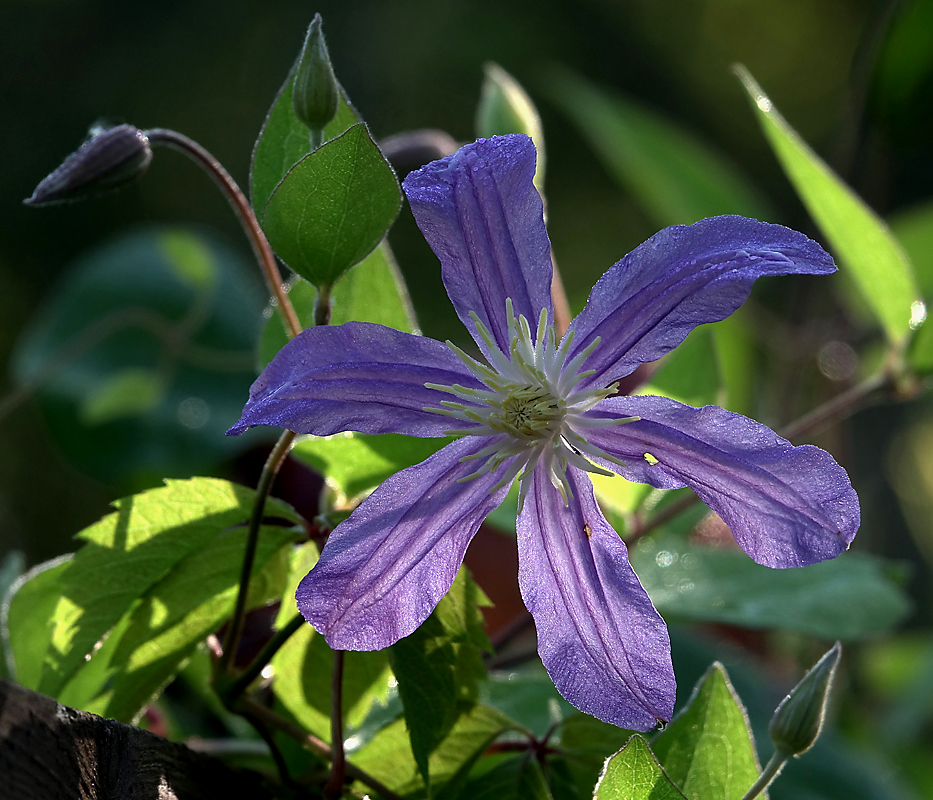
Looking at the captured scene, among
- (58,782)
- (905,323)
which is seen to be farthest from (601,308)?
(905,323)

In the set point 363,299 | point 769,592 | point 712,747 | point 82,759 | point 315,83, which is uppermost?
point 315,83

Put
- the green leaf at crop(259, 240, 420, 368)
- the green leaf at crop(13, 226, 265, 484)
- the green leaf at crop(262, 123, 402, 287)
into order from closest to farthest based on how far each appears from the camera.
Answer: the green leaf at crop(262, 123, 402, 287) < the green leaf at crop(259, 240, 420, 368) < the green leaf at crop(13, 226, 265, 484)

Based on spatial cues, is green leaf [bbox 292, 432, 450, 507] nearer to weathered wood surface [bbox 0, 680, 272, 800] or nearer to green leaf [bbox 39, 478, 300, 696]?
green leaf [bbox 39, 478, 300, 696]

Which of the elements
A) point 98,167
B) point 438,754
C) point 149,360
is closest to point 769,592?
point 438,754

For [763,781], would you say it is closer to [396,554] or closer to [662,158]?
[396,554]

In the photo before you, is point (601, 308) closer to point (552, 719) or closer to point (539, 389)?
point (539, 389)

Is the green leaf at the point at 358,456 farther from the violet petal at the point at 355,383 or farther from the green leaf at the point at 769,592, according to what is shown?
the green leaf at the point at 769,592

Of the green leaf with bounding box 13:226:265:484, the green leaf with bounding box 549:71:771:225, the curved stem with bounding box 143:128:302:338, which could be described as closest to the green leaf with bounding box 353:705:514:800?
the curved stem with bounding box 143:128:302:338
